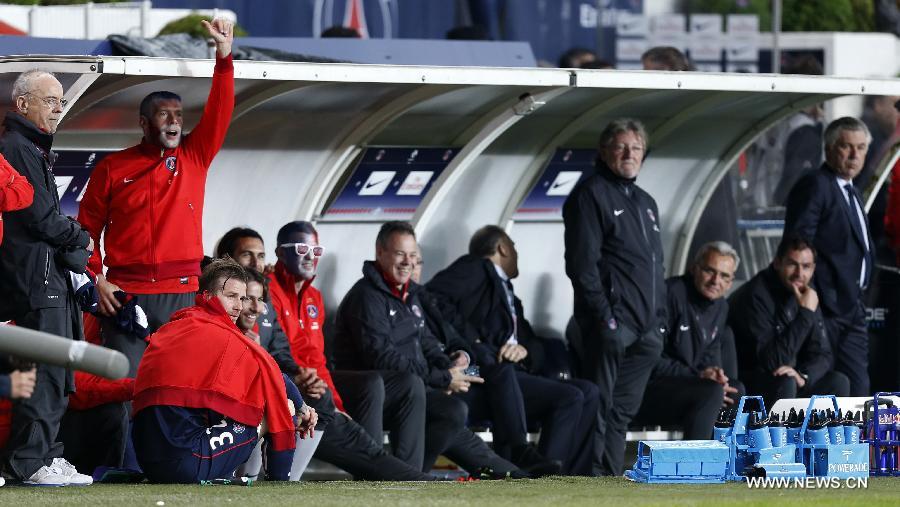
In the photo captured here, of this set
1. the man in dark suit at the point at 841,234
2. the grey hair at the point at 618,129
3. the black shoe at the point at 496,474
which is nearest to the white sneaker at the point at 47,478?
the black shoe at the point at 496,474

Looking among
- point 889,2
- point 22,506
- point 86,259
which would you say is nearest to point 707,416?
point 86,259

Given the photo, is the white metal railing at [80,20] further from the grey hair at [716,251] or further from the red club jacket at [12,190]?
the red club jacket at [12,190]

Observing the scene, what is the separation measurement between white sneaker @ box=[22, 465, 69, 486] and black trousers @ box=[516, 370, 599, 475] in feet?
10.1

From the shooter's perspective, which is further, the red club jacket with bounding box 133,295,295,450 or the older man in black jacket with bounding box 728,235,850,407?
the older man in black jacket with bounding box 728,235,850,407

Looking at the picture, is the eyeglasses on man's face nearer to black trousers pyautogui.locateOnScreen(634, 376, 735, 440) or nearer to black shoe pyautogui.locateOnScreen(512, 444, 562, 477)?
black shoe pyautogui.locateOnScreen(512, 444, 562, 477)

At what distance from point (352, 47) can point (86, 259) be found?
3.63 m

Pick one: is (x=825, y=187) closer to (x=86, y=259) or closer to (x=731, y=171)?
(x=731, y=171)

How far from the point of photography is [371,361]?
376 inches

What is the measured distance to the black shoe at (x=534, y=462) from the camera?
9453mm

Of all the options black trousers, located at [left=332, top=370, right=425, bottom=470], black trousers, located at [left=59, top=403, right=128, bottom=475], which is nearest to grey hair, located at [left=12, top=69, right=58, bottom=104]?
black trousers, located at [left=59, top=403, right=128, bottom=475]

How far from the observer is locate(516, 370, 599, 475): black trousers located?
32.3 feet

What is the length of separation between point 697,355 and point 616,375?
73cm

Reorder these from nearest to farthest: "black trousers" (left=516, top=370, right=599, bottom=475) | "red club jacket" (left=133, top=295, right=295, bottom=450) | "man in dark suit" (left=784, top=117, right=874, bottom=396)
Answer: "red club jacket" (left=133, top=295, right=295, bottom=450) < "black trousers" (left=516, top=370, right=599, bottom=475) < "man in dark suit" (left=784, top=117, right=874, bottom=396)

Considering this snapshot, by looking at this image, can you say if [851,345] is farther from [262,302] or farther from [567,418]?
[262,302]
